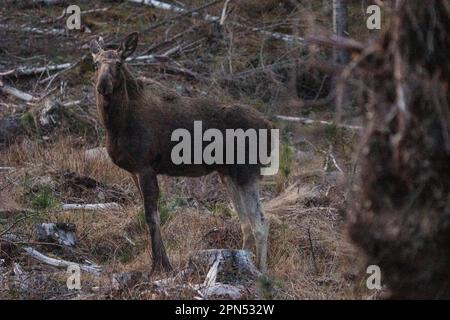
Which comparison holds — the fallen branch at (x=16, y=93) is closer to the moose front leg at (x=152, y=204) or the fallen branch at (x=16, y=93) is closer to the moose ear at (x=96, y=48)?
the moose ear at (x=96, y=48)

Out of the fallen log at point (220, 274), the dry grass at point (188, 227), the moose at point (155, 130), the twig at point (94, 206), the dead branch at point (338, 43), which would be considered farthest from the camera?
the twig at point (94, 206)

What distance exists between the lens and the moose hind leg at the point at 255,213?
966 centimetres

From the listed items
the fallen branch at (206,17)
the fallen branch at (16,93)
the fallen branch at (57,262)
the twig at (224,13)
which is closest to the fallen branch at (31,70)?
the fallen branch at (16,93)

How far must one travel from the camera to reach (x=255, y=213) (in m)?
9.78

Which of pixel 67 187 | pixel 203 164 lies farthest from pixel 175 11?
pixel 203 164

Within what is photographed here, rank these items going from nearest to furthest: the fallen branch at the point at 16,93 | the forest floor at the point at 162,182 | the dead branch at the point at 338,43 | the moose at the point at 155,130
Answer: the dead branch at the point at 338,43 < the forest floor at the point at 162,182 < the moose at the point at 155,130 < the fallen branch at the point at 16,93

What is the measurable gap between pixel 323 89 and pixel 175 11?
2799 mm

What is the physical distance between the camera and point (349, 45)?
5.71 m

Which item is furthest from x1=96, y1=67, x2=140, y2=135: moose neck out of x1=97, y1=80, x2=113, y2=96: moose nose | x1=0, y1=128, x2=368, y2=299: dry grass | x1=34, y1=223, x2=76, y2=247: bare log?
Result: x1=0, y1=128, x2=368, y2=299: dry grass

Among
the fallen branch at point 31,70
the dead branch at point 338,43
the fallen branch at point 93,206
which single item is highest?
the fallen branch at point 31,70

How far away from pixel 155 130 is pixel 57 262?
156 centimetres

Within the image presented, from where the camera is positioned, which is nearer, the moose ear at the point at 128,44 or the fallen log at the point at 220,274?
the fallen log at the point at 220,274

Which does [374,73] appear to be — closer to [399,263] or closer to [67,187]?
[399,263]

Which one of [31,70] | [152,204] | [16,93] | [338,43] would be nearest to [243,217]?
[152,204]
